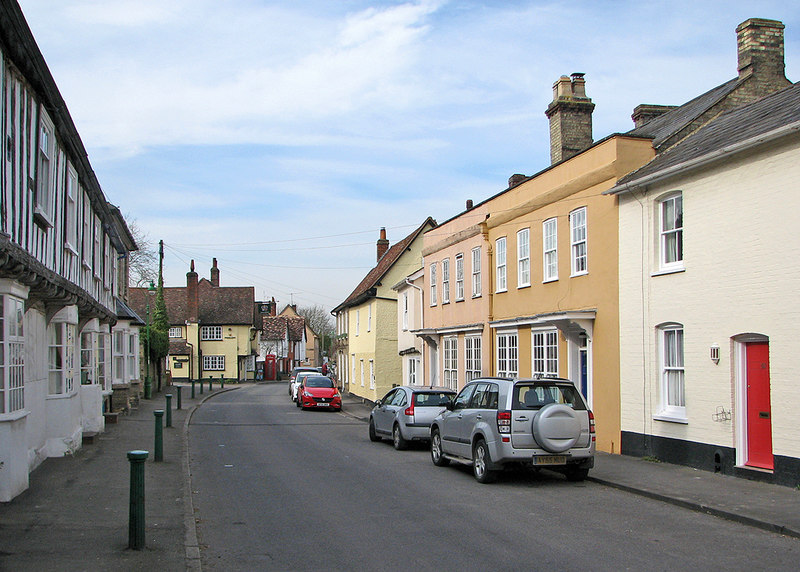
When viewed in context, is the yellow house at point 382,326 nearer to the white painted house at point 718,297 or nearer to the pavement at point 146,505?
the pavement at point 146,505

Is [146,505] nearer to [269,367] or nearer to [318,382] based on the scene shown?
[318,382]

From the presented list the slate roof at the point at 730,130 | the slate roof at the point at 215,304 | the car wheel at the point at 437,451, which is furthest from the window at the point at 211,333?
the slate roof at the point at 730,130

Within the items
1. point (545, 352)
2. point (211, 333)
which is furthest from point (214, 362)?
point (545, 352)

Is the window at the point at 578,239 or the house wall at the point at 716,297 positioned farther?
the window at the point at 578,239

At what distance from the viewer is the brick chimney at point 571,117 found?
22312 millimetres

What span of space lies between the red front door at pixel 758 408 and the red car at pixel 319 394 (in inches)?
911

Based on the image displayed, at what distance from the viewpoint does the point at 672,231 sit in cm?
Answer: 1504

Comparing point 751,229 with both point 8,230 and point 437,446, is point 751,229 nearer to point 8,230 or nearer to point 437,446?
point 437,446

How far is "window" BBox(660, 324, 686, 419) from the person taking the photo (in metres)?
14.8

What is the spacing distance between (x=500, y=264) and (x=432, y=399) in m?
6.00

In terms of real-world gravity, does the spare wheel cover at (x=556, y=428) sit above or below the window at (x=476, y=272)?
below

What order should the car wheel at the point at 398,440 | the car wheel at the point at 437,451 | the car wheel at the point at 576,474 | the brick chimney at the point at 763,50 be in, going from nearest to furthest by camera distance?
the car wheel at the point at 576,474 < the car wheel at the point at 437,451 < the brick chimney at the point at 763,50 < the car wheel at the point at 398,440

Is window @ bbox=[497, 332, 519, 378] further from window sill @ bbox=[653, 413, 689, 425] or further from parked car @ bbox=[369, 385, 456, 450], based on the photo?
window sill @ bbox=[653, 413, 689, 425]

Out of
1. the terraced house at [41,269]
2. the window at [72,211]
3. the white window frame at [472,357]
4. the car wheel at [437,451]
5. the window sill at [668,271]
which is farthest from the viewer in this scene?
the white window frame at [472,357]
